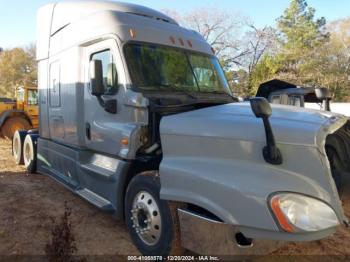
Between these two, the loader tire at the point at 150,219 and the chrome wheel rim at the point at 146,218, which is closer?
the loader tire at the point at 150,219

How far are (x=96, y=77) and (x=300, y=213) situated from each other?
3.03 m

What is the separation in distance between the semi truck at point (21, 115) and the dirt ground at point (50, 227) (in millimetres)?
7747

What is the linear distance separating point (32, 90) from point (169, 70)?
11.4 metres

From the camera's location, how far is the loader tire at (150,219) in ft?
12.4

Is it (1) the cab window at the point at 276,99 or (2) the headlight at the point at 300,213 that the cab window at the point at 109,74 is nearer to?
(2) the headlight at the point at 300,213

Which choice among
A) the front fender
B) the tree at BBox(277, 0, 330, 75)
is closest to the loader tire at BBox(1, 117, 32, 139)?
the front fender

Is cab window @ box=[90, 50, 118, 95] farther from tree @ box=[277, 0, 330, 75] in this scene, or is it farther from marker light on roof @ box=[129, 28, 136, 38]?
tree @ box=[277, 0, 330, 75]

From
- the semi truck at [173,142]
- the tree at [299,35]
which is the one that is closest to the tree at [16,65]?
the tree at [299,35]

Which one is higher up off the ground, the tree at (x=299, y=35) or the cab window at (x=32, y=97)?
the tree at (x=299, y=35)

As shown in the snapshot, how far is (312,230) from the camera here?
9.83 ft

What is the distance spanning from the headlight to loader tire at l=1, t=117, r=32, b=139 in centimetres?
1329

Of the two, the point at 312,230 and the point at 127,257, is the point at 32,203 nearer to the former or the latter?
the point at 127,257

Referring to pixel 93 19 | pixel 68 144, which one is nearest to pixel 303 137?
pixel 93 19

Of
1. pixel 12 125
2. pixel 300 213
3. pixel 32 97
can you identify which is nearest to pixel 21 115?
pixel 12 125
